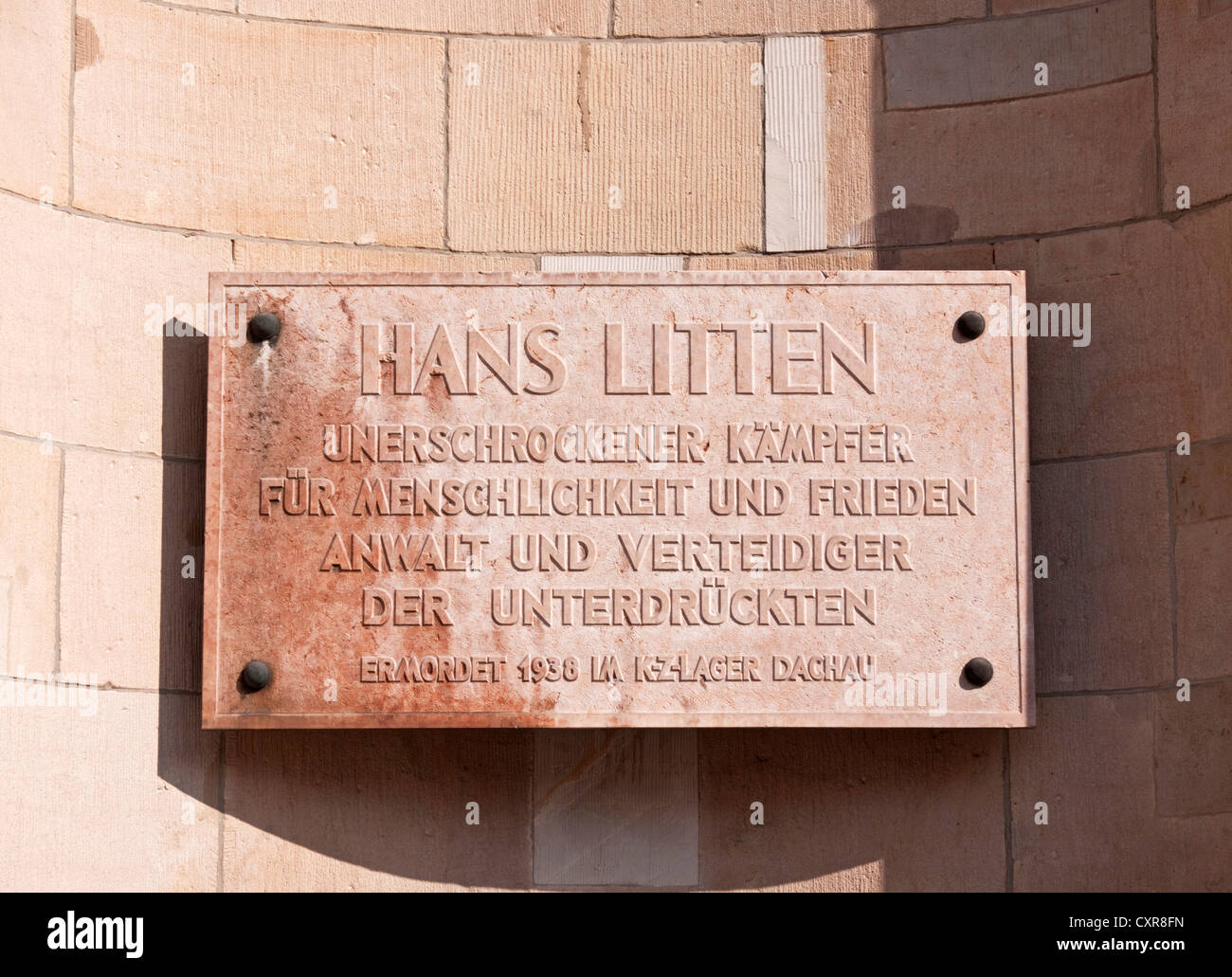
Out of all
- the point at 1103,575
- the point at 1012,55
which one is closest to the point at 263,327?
the point at 1012,55

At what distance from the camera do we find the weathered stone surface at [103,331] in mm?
5352

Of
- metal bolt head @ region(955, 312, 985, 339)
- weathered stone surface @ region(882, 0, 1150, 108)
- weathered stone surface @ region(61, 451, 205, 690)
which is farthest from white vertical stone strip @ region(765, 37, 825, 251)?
weathered stone surface @ region(61, 451, 205, 690)

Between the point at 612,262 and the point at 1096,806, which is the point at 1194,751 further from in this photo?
the point at 612,262

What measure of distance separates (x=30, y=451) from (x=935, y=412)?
3.05 m

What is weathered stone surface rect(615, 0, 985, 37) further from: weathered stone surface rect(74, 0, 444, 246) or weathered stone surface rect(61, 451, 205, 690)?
weathered stone surface rect(61, 451, 205, 690)

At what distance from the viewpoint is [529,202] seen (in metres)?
5.79

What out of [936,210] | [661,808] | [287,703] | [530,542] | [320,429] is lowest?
[661,808]

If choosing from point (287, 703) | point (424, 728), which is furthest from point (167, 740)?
point (424, 728)

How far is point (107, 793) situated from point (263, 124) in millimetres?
2430

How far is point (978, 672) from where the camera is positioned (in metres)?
5.23

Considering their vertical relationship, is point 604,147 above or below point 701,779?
above

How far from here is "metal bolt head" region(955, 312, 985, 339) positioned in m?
5.38

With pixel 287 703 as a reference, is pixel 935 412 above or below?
above
